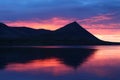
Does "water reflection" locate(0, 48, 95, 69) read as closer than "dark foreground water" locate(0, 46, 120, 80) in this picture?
No

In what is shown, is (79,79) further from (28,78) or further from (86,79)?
(28,78)

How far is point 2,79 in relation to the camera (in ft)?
73.4

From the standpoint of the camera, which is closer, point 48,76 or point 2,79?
point 2,79

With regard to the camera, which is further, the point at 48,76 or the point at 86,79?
the point at 48,76

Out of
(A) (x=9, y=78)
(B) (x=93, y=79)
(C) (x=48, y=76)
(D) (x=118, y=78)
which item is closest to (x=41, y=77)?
(C) (x=48, y=76)

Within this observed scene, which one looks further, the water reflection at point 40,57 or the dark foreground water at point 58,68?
the water reflection at point 40,57

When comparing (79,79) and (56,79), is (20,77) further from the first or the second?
(79,79)

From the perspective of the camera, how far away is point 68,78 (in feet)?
76.1

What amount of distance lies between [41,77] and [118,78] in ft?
17.6

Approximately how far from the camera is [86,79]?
893 inches

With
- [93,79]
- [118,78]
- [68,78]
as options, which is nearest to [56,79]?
[68,78]

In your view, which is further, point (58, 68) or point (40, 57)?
point (40, 57)

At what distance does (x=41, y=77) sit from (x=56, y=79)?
1498mm

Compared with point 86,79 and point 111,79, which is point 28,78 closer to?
point 86,79
